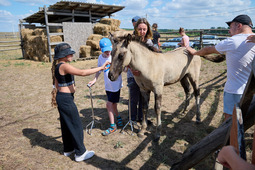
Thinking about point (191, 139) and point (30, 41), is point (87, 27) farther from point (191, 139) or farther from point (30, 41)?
point (191, 139)

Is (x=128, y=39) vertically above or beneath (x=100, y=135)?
above

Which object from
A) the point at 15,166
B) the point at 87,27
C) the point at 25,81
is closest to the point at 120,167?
the point at 15,166

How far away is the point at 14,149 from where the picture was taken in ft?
11.7

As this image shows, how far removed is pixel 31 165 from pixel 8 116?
9.21ft

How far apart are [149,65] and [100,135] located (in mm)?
2053

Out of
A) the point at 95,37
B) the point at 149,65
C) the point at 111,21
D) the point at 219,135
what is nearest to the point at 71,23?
the point at 95,37

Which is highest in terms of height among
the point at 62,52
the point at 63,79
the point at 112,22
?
the point at 112,22

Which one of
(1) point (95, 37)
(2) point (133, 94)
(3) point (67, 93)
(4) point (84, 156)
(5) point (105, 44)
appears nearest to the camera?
(3) point (67, 93)

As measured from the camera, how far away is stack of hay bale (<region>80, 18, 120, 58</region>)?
43.8 feet

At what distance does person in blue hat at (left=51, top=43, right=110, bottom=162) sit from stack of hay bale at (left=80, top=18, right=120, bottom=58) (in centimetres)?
1069

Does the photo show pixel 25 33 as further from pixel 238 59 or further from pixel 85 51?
pixel 238 59

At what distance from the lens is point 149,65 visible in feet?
11.4

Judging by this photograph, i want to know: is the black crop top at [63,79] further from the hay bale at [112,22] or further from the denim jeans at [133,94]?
the hay bale at [112,22]

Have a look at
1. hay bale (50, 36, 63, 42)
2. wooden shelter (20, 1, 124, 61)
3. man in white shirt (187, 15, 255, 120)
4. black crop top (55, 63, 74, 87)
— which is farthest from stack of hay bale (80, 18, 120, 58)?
man in white shirt (187, 15, 255, 120)
